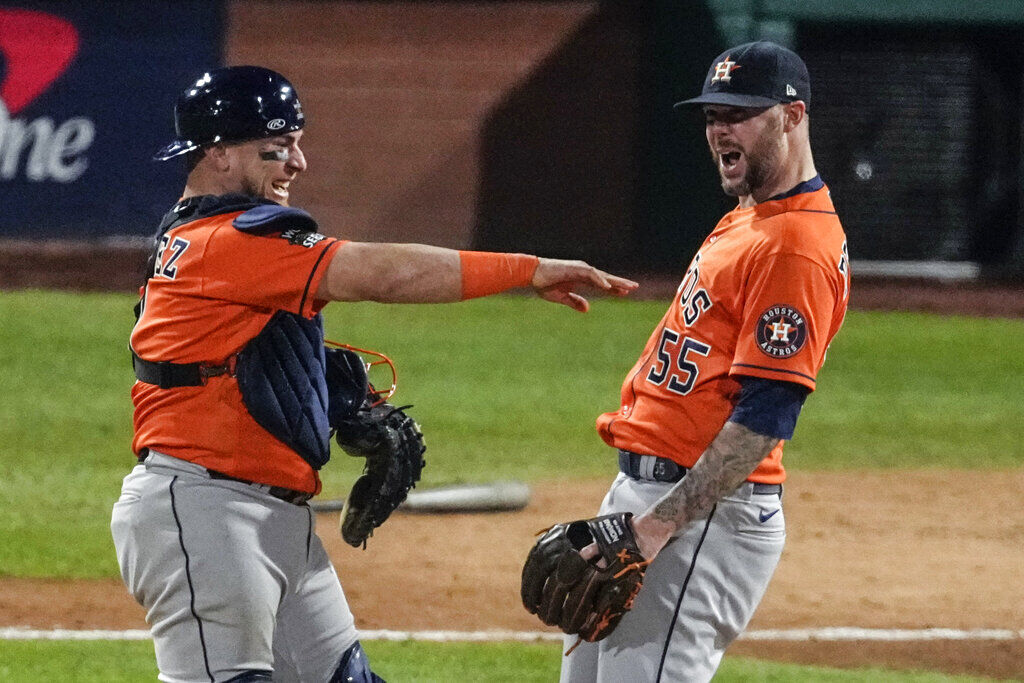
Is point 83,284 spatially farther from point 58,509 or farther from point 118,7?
point 58,509

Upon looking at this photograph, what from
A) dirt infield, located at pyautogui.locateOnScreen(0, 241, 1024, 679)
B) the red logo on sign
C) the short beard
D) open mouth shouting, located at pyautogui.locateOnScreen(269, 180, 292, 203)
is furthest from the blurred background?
the short beard

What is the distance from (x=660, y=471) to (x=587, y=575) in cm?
31

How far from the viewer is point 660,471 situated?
341 cm

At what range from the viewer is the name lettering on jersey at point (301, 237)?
11.2ft

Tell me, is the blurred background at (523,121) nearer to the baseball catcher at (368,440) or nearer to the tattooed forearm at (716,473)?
the baseball catcher at (368,440)

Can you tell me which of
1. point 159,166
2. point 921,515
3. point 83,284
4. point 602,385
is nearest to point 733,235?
point 921,515

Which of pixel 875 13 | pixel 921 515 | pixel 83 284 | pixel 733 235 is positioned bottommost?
pixel 83 284

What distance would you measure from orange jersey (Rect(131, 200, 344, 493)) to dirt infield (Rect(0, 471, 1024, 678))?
2.58 metres

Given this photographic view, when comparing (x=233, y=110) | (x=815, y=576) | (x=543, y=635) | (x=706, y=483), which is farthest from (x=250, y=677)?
(x=815, y=576)

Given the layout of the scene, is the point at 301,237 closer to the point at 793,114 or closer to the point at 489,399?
the point at 793,114

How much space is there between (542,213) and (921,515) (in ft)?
36.3

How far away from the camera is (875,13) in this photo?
17.4 m

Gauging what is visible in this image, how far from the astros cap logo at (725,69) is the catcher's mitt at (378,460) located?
46.1 inches

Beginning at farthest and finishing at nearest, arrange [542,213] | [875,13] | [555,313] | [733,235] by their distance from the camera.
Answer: [542,213]
[875,13]
[555,313]
[733,235]
